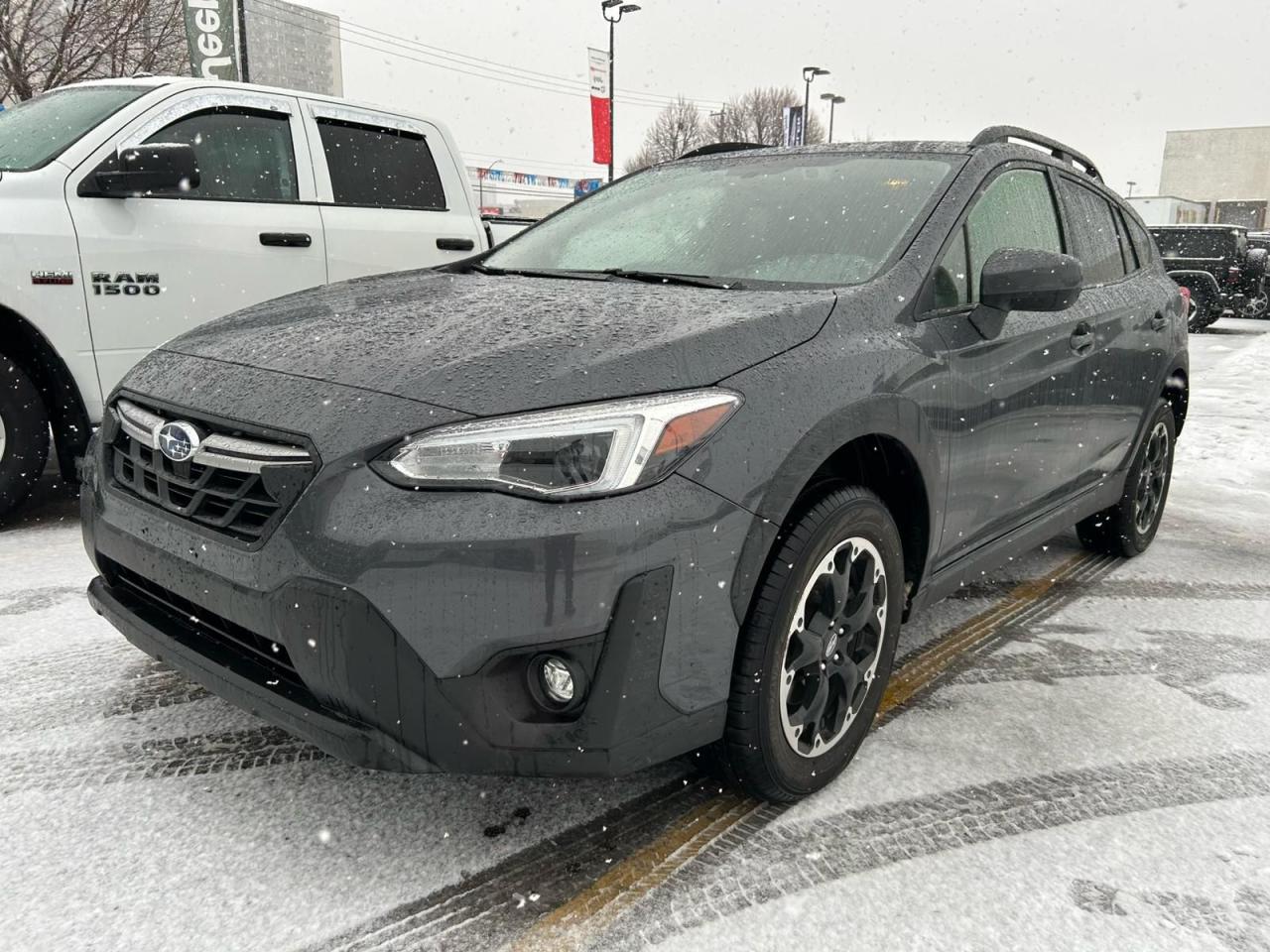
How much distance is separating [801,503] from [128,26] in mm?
15837

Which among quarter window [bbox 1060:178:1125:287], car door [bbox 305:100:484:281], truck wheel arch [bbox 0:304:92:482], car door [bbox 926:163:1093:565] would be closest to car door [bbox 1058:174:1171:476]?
quarter window [bbox 1060:178:1125:287]

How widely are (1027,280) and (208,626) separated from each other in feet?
7.18

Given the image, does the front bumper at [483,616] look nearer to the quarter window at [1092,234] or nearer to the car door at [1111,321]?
the car door at [1111,321]

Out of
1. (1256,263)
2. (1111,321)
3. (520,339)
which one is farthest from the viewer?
(1256,263)

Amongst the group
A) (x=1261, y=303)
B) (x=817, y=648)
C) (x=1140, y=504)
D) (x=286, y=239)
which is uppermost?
(x=286, y=239)

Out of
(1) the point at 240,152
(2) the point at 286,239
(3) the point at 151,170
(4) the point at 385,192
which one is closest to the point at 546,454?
(3) the point at 151,170

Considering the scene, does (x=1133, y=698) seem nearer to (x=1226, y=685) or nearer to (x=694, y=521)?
A: (x=1226, y=685)

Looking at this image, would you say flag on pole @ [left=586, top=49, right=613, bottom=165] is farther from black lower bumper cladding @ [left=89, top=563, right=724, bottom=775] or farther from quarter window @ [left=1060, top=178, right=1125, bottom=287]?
black lower bumper cladding @ [left=89, top=563, right=724, bottom=775]

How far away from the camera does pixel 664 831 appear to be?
7.18ft

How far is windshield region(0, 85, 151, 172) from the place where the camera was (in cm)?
422

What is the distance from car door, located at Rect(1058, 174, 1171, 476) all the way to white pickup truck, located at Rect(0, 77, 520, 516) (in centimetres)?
341

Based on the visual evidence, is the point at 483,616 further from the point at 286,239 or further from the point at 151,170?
the point at 286,239

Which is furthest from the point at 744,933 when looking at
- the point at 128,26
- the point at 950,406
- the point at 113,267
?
the point at 128,26

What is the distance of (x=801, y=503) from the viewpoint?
85.7 inches
